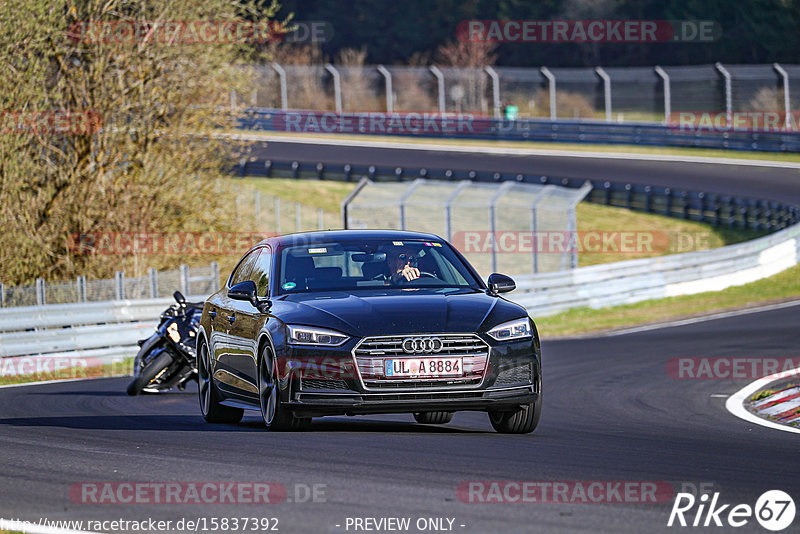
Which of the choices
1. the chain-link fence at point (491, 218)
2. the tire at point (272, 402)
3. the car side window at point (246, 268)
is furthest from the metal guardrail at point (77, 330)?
the tire at point (272, 402)

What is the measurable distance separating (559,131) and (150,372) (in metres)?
40.5

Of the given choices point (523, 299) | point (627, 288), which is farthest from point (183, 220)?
point (627, 288)

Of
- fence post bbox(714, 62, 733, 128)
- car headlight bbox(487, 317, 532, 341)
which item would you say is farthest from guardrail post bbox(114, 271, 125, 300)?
fence post bbox(714, 62, 733, 128)


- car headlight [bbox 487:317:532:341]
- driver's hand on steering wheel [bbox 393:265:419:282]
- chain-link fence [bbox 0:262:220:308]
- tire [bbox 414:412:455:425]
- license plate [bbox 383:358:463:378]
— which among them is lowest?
chain-link fence [bbox 0:262:220:308]

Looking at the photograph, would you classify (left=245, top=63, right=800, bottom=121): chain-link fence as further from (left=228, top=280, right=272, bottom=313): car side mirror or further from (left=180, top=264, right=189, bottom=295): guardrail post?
(left=228, top=280, right=272, bottom=313): car side mirror

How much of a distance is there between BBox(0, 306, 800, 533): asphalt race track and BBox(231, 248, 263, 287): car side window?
1.23m

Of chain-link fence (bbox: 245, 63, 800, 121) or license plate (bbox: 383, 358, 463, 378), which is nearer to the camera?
license plate (bbox: 383, 358, 463, 378)

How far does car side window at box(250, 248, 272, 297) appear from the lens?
10383mm

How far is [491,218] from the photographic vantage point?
93.7 ft

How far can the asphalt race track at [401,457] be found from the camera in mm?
6457

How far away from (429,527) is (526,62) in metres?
78.8

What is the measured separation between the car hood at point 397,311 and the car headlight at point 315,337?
0.15 ft

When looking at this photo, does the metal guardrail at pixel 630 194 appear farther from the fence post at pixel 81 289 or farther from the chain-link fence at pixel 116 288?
the fence post at pixel 81 289

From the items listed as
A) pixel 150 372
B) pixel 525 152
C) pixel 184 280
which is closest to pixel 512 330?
pixel 150 372
